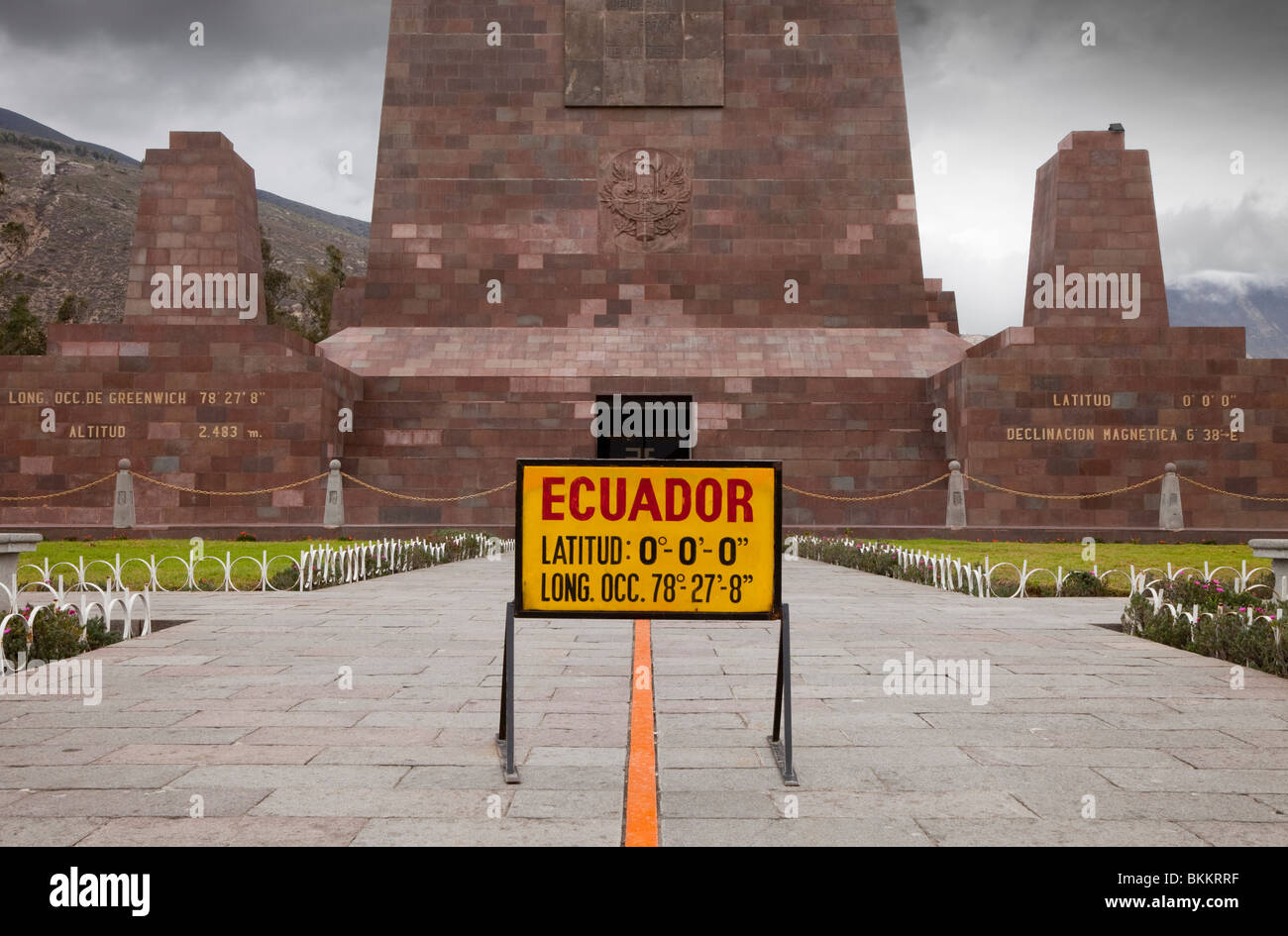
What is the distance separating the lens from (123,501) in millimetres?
21594

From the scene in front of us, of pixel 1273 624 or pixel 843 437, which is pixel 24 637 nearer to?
pixel 1273 624

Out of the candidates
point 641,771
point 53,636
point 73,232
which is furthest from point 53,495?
point 73,232

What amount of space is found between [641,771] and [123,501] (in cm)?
1996

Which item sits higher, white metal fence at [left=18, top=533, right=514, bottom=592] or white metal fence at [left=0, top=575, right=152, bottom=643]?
white metal fence at [left=0, top=575, right=152, bottom=643]

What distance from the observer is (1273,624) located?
8.02 m

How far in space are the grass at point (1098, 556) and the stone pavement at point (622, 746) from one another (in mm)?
5458

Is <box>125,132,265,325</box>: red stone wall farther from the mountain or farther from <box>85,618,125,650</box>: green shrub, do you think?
the mountain

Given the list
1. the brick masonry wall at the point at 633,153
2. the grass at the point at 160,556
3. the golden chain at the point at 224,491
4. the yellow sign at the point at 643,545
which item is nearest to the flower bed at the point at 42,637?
the grass at the point at 160,556

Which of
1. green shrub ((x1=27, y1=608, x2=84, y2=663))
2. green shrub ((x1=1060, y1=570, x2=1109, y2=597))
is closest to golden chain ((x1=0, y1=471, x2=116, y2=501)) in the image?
green shrub ((x1=27, y1=608, x2=84, y2=663))

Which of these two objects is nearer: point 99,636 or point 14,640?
point 14,640

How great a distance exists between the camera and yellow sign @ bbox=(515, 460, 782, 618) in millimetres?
5191

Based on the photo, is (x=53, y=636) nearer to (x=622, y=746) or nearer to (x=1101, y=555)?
(x=622, y=746)

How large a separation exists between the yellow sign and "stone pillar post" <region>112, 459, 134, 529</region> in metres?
19.2

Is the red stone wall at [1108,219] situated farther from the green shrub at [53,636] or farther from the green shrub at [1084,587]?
the green shrub at [53,636]
